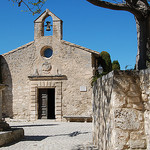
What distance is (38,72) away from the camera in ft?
49.6

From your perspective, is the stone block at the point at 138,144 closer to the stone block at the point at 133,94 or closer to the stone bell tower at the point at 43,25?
the stone block at the point at 133,94

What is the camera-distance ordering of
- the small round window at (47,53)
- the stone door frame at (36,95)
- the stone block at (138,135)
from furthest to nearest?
the small round window at (47,53), the stone door frame at (36,95), the stone block at (138,135)

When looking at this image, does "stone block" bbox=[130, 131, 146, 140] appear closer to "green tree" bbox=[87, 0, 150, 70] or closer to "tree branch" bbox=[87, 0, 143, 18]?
"green tree" bbox=[87, 0, 150, 70]

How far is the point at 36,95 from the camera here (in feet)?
49.4

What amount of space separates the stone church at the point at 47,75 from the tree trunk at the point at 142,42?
7.25 metres

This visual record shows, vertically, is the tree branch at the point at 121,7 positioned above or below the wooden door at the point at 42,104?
above

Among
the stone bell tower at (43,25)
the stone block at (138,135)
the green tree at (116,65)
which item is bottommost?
the stone block at (138,135)

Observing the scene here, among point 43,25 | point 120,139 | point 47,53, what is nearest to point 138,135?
point 120,139

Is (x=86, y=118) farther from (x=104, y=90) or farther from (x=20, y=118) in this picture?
(x=104, y=90)

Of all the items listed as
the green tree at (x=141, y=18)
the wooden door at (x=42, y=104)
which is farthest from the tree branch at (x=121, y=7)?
the wooden door at (x=42, y=104)

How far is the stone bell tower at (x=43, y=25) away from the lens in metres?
15.2

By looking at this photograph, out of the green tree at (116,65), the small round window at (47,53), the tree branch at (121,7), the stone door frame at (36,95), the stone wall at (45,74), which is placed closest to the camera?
the tree branch at (121,7)

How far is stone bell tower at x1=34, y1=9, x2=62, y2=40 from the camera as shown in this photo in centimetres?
1516

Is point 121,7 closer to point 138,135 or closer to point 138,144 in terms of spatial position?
point 138,135
